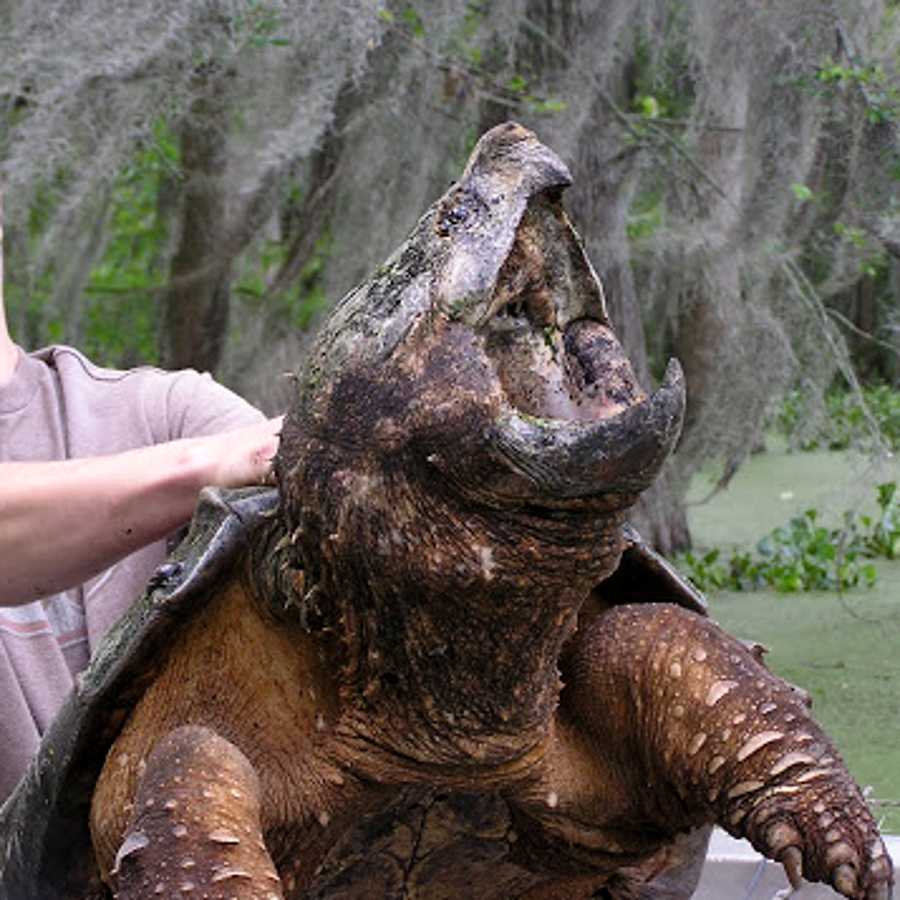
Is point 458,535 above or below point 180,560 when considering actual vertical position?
above

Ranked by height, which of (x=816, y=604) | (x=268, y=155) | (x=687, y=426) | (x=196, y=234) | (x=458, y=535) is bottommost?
(x=816, y=604)

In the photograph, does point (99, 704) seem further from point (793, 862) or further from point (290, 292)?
point (290, 292)

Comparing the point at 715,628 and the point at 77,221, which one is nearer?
the point at 715,628

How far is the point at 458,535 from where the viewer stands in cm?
113

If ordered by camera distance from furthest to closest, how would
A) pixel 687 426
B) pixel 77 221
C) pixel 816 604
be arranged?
pixel 816 604 → pixel 687 426 → pixel 77 221

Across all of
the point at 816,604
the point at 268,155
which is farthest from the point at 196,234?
the point at 816,604

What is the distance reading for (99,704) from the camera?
4.54 ft

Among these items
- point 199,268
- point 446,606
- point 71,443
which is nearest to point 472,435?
point 446,606

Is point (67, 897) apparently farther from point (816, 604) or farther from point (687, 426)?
point (816, 604)

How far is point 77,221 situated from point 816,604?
288cm

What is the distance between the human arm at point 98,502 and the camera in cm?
151

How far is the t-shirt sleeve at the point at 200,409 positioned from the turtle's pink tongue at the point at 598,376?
2.89 ft

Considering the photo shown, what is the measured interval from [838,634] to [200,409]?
3700 mm

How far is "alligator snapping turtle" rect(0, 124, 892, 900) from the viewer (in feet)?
3.63
